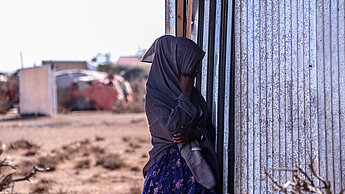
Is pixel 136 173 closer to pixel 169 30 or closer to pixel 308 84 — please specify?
pixel 169 30

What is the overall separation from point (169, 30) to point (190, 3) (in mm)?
279

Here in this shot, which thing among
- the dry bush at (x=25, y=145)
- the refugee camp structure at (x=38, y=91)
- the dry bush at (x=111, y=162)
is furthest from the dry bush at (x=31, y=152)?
the refugee camp structure at (x=38, y=91)

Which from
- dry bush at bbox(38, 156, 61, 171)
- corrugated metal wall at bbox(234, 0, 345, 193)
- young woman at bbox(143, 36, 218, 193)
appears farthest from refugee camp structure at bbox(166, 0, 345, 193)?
dry bush at bbox(38, 156, 61, 171)

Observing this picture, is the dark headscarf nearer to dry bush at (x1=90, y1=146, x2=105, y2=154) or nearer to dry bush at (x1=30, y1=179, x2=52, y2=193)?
dry bush at (x1=30, y1=179, x2=52, y2=193)

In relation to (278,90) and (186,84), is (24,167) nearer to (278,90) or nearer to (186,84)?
(186,84)

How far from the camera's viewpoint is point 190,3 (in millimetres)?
3846

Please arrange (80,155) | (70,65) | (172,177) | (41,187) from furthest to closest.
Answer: (70,65) → (80,155) → (41,187) → (172,177)

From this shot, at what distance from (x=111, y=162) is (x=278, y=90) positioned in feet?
22.2

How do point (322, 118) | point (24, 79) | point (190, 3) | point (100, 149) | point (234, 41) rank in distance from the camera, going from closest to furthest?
point (322, 118), point (234, 41), point (190, 3), point (100, 149), point (24, 79)

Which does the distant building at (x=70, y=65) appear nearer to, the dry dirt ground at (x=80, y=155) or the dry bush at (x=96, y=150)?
the dry dirt ground at (x=80, y=155)

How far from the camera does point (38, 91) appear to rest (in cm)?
2133

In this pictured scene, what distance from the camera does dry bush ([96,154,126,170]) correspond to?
902 centimetres

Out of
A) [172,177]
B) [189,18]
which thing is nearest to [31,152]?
[189,18]

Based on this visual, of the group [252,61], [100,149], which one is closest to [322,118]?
[252,61]
